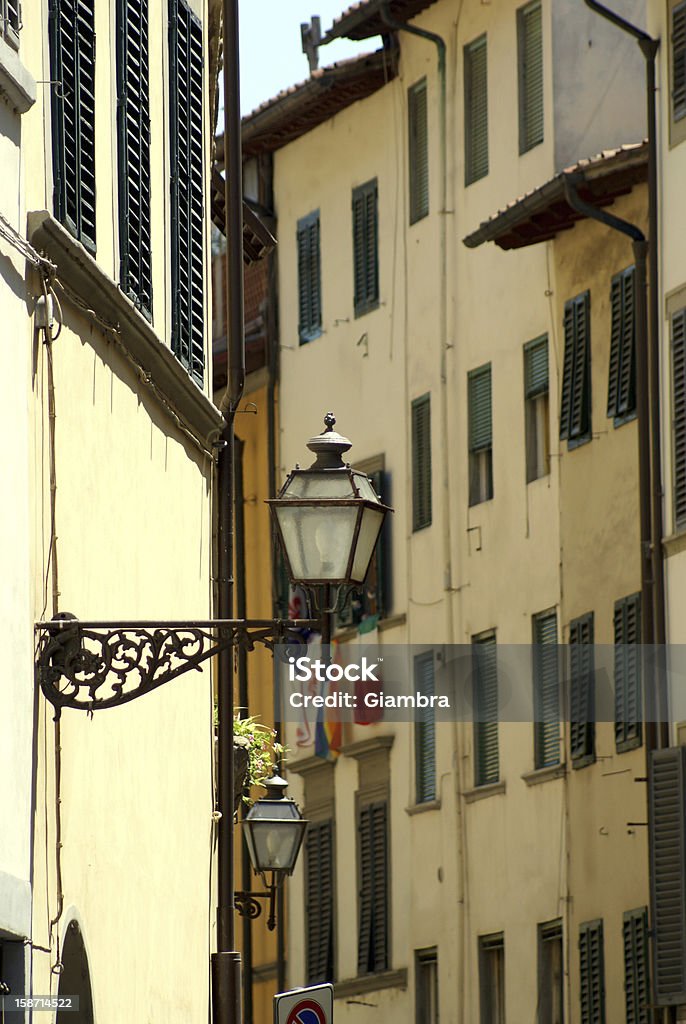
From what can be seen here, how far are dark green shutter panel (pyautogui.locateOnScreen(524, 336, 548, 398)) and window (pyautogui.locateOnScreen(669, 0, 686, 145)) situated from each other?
4.87 metres

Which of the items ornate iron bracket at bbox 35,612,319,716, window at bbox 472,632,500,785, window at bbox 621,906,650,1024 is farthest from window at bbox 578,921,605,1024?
ornate iron bracket at bbox 35,612,319,716

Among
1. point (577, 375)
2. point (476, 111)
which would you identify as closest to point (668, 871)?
point (577, 375)

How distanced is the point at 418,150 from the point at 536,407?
446 cm

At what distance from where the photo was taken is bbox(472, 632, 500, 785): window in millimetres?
29203

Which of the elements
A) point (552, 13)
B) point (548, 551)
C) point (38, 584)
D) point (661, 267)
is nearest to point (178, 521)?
point (38, 584)

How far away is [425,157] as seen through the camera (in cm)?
3191

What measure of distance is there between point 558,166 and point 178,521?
52.3ft

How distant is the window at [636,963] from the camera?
25.0 metres

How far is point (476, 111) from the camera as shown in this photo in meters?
30.8

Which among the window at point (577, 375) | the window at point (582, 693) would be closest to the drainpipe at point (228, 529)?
the window at point (582, 693)

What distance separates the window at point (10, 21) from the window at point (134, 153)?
7.15 feet

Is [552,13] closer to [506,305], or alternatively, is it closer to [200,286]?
[506,305]

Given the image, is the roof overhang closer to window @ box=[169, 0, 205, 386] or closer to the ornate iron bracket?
window @ box=[169, 0, 205, 386]

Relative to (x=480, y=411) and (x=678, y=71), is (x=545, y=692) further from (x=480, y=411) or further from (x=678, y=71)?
(x=678, y=71)
